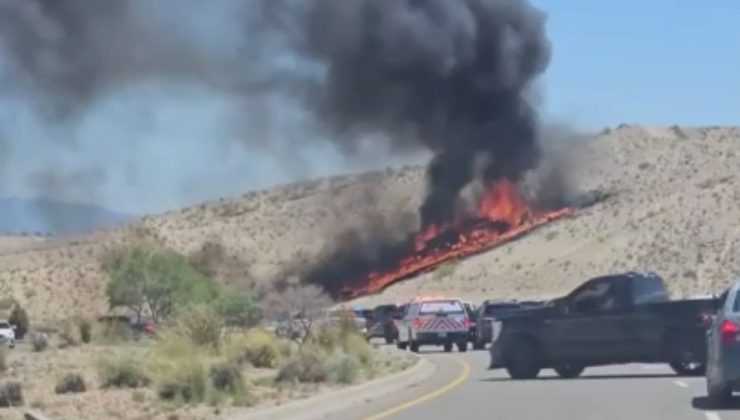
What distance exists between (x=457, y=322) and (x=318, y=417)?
28.8 meters

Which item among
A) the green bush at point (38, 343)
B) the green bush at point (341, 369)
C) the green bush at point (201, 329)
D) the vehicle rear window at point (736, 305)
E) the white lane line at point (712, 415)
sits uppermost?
the green bush at point (38, 343)

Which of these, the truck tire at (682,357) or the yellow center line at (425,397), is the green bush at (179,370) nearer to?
the yellow center line at (425,397)

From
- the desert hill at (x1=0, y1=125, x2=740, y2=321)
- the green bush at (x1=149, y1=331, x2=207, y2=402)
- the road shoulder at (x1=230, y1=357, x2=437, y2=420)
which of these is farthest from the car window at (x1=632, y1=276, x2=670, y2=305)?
the desert hill at (x1=0, y1=125, x2=740, y2=321)

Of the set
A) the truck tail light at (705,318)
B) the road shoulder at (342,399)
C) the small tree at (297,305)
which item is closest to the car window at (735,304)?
the road shoulder at (342,399)

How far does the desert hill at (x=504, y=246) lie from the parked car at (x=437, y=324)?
104 ft

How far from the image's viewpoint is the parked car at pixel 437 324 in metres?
52.9

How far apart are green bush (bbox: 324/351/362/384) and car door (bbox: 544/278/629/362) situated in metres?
3.85

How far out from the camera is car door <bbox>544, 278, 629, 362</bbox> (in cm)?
3234

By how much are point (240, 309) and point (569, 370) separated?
111ft

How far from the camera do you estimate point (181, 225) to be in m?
126

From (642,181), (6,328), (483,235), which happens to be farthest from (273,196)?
(6,328)

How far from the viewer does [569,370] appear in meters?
34.1

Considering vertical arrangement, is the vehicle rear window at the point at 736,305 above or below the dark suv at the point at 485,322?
below

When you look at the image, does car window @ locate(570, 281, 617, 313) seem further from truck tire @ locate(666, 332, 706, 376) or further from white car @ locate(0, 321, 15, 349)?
white car @ locate(0, 321, 15, 349)
